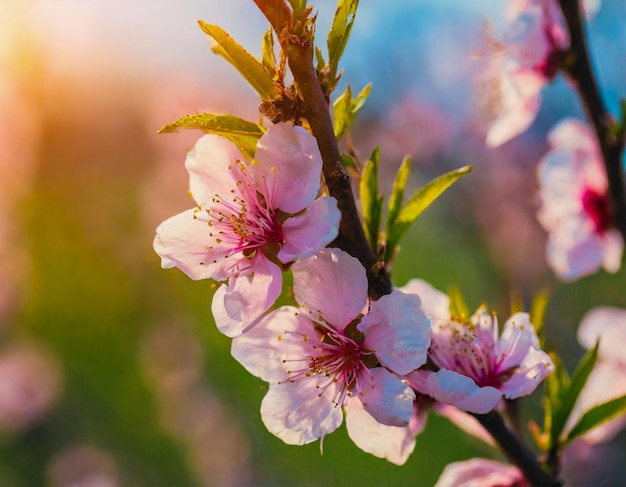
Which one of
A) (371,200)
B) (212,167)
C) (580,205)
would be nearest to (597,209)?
(580,205)

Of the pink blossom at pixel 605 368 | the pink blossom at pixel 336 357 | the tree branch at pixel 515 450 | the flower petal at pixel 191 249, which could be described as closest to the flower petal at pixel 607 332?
the pink blossom at pixel 605 368

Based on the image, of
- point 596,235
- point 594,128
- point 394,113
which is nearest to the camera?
point 594,128

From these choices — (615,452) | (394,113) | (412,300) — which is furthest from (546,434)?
(394,113)

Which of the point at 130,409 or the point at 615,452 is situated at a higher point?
the point at 130,409

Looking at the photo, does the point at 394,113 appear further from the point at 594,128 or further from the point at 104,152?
the point at 594,128

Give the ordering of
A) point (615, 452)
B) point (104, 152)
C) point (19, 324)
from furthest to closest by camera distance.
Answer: point (104, 152) → point (19, 324) → point (615, 452)

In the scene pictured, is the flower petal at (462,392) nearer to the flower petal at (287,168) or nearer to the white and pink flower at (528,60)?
the flower petal at (287,168)

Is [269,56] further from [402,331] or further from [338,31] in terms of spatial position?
[402,331]
